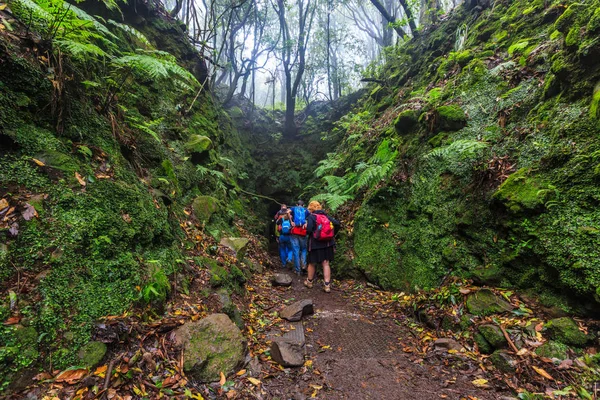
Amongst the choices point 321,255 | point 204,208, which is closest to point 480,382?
point 321,255

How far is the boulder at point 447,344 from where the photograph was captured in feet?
10.8

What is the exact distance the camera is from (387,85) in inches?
416

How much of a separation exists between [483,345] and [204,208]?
17.1 feet

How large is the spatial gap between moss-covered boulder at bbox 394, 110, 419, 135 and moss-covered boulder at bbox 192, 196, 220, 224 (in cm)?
499

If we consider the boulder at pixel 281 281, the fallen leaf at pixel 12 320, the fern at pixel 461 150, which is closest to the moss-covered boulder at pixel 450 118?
the fern at pixel 461 150

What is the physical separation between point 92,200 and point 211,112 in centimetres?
757

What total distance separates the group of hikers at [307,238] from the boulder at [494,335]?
3.00 meters

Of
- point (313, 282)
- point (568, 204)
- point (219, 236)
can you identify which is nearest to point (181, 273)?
point (219, 236)

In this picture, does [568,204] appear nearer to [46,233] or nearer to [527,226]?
[527,226]

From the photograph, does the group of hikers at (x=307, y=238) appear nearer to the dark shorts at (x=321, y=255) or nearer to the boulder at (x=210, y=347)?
the dark shorts at (x=321, y=255)

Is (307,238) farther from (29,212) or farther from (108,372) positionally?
(29,212)

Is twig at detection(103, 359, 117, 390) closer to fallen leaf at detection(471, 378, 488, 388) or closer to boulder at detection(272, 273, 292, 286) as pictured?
fallen leaf at detection(471, 378, 488, 388)

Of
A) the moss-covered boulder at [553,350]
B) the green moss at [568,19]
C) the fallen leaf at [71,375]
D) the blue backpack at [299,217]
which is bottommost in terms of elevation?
the moss-covered boulder at [553,350]

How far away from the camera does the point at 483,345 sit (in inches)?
125
